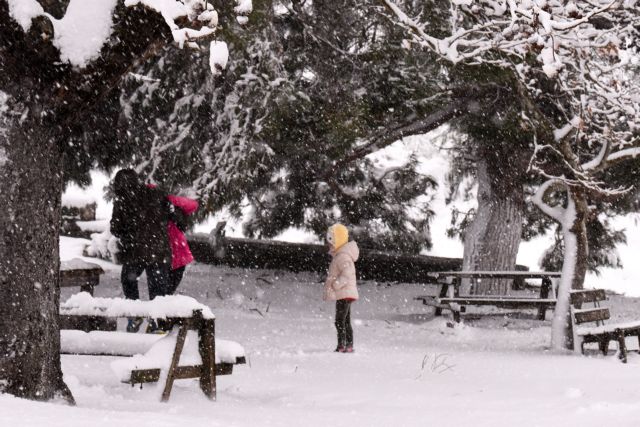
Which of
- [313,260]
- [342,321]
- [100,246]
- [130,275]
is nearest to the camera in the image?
[130,275]

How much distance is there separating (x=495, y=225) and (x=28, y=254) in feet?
31.4

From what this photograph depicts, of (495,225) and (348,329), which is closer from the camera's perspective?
(348,329)

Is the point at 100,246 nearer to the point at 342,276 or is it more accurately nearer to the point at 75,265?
the point at 75,265

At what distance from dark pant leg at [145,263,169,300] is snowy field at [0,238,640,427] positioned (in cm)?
107

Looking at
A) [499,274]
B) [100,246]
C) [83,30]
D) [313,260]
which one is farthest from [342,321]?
[313,260]

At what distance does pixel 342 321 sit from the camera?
841 centimetres

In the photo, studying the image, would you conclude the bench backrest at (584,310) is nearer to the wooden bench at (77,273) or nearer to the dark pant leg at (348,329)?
the dark pant leg at (348,329)

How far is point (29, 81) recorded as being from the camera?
440cm

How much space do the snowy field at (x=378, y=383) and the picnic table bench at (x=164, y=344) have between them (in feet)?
0.68

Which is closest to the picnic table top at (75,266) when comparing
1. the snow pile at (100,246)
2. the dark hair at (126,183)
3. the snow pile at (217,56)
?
the dark hair at (126,183)

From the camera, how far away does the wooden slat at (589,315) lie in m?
8.95

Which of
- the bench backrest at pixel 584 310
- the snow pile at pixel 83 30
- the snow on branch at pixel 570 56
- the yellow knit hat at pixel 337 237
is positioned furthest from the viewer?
the bench backrest at pixel 584 310

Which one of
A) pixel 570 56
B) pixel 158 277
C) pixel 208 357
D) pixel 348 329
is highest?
pixel 570 56

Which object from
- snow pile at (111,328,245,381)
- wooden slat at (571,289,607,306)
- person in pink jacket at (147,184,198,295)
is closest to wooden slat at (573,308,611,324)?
wooden slat at (571,289,607,306)
